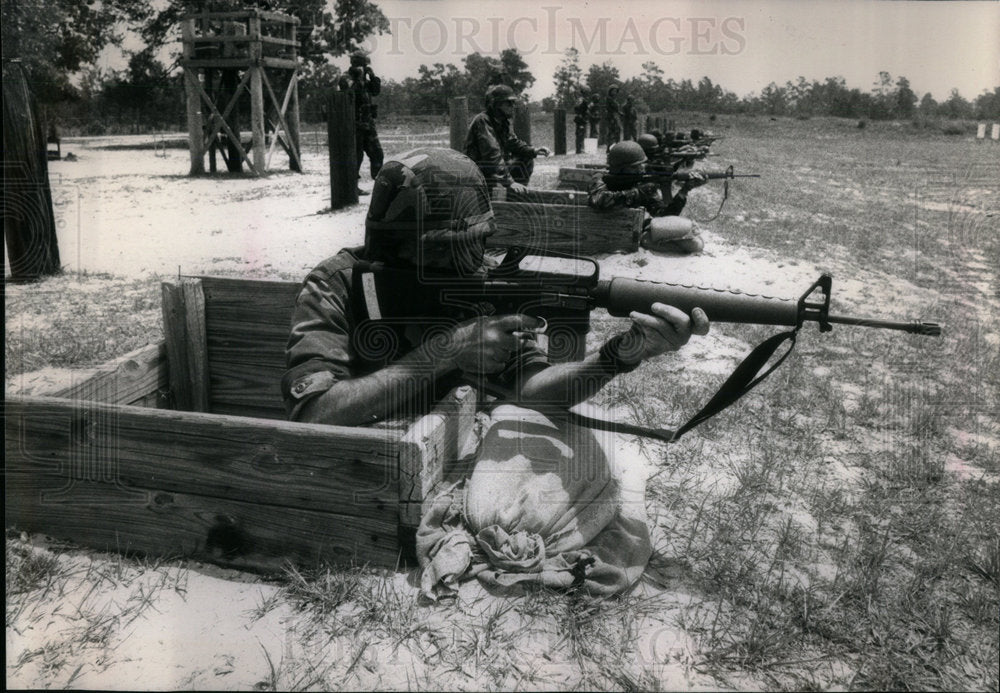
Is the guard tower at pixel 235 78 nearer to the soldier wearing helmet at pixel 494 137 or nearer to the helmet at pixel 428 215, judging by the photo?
the soldier wearing helmet at pixel 494 137

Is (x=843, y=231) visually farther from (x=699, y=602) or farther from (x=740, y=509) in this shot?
(x=699, y=602)

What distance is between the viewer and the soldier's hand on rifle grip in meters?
3.01

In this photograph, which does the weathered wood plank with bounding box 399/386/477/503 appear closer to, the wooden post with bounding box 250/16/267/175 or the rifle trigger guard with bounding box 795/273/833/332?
the rifle trigger guard with bounding box 795/273/833/332

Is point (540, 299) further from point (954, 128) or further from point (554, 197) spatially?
point (954, 128)

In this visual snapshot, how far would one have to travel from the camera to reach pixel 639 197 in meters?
9.56

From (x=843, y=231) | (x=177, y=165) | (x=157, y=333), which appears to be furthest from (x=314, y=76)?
(x=157, y=333)

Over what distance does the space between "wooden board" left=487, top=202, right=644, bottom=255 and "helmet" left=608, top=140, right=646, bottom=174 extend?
117cm

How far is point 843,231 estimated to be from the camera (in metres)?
13.4

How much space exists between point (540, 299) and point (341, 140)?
Answer: 839 centimetres

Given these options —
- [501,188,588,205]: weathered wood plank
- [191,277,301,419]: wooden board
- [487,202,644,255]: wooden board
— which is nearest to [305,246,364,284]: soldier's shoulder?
[191,277,301,419]: wooden board

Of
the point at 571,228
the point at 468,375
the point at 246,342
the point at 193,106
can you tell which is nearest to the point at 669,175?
the point at 571,228

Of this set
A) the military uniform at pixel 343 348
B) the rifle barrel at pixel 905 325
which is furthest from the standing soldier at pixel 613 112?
the rifle barrel at pixel 905 325

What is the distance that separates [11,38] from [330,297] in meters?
18.6

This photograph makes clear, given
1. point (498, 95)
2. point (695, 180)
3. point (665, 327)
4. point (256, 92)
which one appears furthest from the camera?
point (256, 92)
